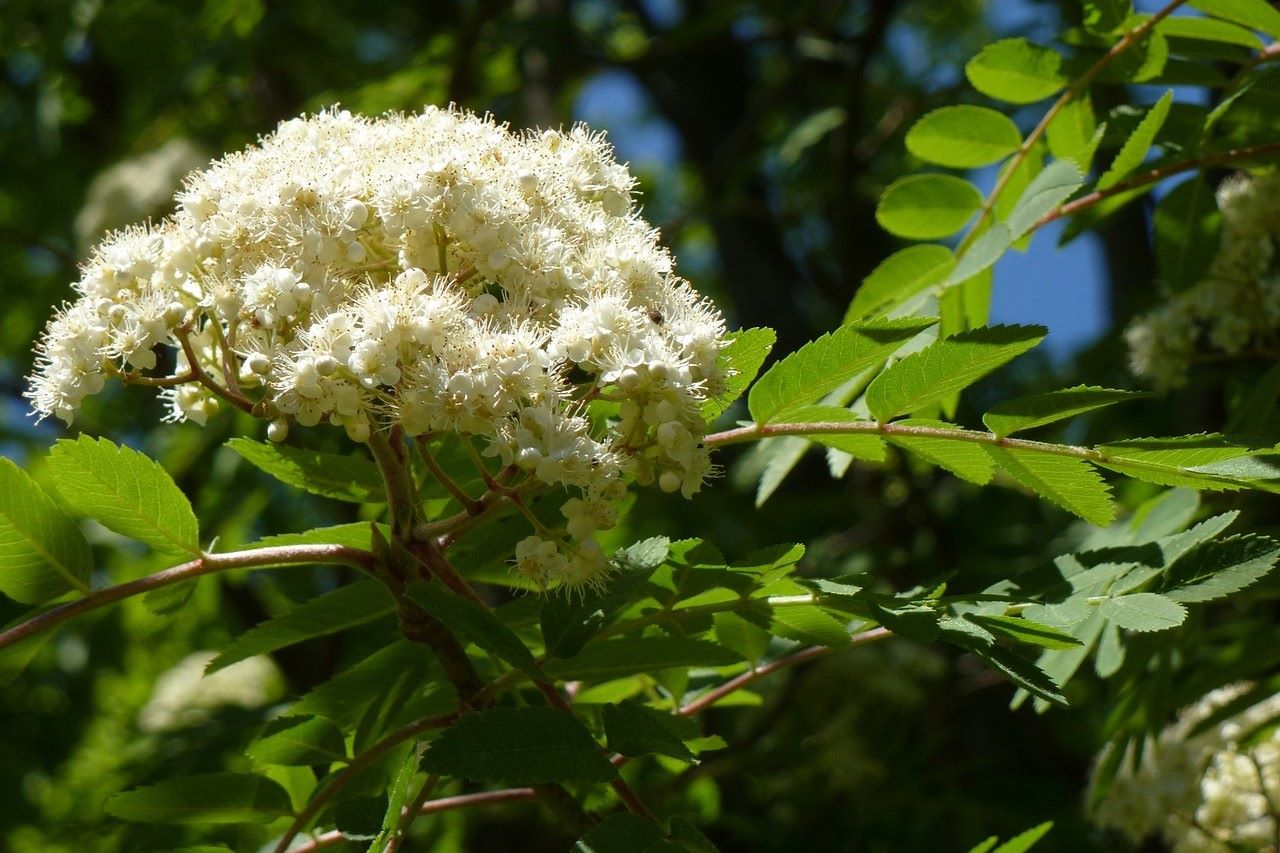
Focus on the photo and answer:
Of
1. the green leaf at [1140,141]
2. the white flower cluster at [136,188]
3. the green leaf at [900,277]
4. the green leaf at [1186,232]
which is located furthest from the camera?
the white flower cluster at [136,188]

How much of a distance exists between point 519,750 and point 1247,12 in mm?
1581

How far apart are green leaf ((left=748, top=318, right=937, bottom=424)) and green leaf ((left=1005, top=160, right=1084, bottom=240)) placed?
1.51 feet

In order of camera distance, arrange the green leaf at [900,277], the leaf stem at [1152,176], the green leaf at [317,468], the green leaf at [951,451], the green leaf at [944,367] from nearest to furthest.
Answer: the green leaf at [944,367]
the green leaf at [951,451]
the green leaf at [317,468]
the leaf stem at [1152,176]
the green leaf at [900,277]

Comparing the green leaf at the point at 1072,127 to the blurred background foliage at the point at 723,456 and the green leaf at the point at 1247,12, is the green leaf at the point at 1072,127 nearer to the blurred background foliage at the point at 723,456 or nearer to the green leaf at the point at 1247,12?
the green leaf at the point at 1247,12

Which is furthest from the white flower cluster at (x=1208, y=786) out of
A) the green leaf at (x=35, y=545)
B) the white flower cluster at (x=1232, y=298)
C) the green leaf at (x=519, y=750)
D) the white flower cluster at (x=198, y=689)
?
the white flower cluster at (x=198, y=689)

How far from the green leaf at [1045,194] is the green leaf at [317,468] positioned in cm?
98

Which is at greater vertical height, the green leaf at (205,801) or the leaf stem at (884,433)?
the leaf stem at (884,433)

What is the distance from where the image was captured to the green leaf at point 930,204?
7.16 feet

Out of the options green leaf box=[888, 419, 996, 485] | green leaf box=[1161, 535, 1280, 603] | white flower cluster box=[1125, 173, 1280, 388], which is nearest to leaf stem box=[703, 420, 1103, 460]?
green leaf box=[888, 419, 996, 485]

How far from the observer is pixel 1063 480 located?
1572 millimetres

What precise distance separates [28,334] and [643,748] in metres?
4.88

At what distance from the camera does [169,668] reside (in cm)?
472

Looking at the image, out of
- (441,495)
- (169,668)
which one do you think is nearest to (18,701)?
(169,668)

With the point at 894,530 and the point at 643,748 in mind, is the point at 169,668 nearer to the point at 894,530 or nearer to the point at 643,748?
the point at 894,530
